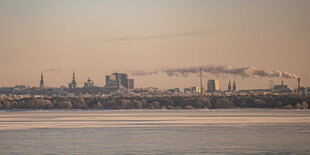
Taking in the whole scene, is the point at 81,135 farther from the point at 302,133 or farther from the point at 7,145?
the point at 302,133

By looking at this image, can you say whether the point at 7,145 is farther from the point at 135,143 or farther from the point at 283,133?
the point at 283,133

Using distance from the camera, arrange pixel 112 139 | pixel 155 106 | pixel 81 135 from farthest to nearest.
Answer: pixel 155 106, pixel 81 135, pixel 112 139

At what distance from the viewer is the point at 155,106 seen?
148 metres

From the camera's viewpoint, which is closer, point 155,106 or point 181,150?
point 181,150

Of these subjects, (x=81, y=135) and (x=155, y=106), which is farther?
(x=155, y=106)

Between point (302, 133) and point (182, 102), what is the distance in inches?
4520

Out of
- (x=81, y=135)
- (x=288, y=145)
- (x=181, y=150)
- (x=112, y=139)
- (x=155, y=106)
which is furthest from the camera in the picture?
(x=155, y=106)

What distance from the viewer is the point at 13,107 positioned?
154125 mm

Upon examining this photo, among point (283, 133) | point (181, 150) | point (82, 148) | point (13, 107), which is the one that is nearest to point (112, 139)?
point (82, 148)

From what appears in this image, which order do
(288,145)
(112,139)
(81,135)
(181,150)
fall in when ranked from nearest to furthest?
1. (181,150)
2. (288,145)
3. (112,139)
4. (81,135)

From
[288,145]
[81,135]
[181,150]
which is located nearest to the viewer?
[181,150]

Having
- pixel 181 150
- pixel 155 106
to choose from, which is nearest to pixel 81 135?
pixel 181 150

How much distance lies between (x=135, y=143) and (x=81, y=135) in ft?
22.5

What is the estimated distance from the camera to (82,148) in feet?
96.7
